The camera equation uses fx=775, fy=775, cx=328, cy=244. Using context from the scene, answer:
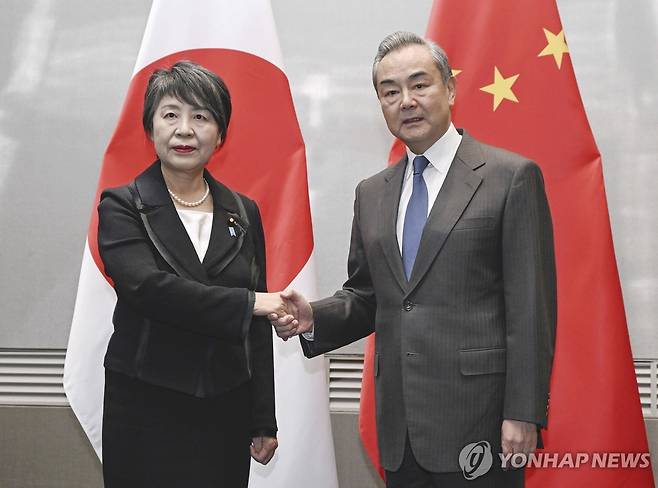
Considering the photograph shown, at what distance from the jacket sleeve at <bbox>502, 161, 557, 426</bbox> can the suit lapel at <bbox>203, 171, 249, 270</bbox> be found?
62 cm

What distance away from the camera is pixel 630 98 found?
132 inches

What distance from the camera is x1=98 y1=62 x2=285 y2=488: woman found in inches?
65.9

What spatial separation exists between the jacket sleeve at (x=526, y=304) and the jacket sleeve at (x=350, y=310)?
459 mm

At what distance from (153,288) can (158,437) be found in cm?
32

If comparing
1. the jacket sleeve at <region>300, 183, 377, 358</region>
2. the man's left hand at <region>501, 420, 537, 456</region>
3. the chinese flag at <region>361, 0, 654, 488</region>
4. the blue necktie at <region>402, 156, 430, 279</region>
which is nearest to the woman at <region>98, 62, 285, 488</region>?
the jacket sleeve at <region>300, 183, 377, 358</region>

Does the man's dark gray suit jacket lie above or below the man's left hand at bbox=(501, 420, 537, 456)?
above

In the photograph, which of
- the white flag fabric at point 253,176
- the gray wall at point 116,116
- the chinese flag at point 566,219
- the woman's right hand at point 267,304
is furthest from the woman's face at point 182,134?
the gray wall at point 116,116

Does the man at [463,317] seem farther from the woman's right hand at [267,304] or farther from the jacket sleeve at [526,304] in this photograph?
the woman's right hand at [267,304]


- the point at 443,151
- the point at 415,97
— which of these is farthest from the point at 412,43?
the point at 443,151

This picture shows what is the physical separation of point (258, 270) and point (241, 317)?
0.22 m

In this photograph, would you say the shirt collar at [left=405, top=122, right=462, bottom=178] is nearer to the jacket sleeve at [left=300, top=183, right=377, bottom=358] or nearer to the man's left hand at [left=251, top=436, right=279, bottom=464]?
the jacket sleeve at [left=300, top=183, right=377, bottom=358]

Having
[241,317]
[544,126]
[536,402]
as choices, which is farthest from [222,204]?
[544,126]

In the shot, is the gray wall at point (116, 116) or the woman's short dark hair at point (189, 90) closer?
the woman's short dark hair at point (189, 90)

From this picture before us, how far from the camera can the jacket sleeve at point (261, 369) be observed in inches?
72.7
